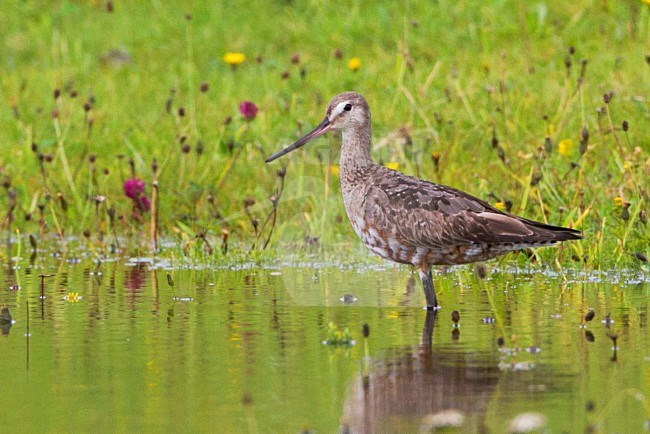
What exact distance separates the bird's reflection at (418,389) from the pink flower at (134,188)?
4.46 metres

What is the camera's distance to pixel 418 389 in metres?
6.10

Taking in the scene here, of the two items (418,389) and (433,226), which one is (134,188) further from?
(418,389)

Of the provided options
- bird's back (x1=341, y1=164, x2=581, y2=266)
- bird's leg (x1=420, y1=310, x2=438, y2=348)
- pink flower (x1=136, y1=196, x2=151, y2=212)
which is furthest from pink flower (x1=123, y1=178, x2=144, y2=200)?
bird's leg (x1=420, y1=310, x2=438, y2=348)

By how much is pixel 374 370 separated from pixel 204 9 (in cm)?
1095

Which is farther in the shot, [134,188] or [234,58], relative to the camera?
[234,58]

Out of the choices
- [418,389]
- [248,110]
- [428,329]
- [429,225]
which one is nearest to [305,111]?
[248,110]

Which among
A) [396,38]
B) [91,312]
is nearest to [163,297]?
[91,312]

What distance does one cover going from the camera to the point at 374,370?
652cm

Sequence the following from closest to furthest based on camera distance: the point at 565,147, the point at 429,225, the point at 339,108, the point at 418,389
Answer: the point at 418,389 < the point at 429,225 < the point at 339,108 < the point at 565,147

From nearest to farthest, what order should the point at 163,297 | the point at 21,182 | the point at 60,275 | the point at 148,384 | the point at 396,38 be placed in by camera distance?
the point at 148,384 → the point at 163,297 → the point at 60,275 → the point at 21,182 → the point at 396,38

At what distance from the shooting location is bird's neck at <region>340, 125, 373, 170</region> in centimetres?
920

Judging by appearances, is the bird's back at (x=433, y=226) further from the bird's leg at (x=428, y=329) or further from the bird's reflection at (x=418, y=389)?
the bird's reflection at (x=418, y=389)

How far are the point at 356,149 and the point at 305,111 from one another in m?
4.25

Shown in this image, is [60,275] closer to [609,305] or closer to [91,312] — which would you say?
[91,312]
